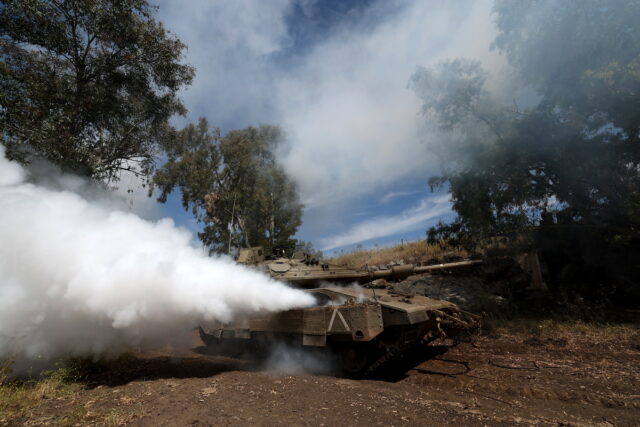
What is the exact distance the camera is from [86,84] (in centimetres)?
1228

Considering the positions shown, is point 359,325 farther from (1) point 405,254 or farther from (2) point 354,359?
(1) point 405,254

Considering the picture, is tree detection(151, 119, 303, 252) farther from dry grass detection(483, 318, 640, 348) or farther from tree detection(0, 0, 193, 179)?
dry grass detection(483, 318, 640, 348)

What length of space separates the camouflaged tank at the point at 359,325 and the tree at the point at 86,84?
712 cm

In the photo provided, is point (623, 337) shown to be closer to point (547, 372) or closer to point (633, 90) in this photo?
point (547, 372)

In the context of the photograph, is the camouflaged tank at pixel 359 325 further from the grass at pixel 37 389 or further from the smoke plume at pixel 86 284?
the grass at pixel 37 389

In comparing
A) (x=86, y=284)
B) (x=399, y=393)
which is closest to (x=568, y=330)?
(x=399, y=393)

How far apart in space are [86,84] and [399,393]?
13544 mm

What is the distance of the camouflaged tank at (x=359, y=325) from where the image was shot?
6547mm

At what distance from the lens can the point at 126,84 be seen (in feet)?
43.9

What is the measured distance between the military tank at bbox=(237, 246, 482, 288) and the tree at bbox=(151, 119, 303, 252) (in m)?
13.0

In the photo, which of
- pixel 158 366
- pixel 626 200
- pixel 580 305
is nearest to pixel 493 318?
pixel 580 305

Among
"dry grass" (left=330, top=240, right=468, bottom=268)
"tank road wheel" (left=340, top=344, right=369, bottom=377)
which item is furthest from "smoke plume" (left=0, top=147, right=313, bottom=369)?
"dry grass" (left=330, top=240, right=468, bottom=268)

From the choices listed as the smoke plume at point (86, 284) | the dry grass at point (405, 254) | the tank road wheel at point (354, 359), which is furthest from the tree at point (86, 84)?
the dry grass at point (405, 254)

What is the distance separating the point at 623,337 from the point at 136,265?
10.7 meters
